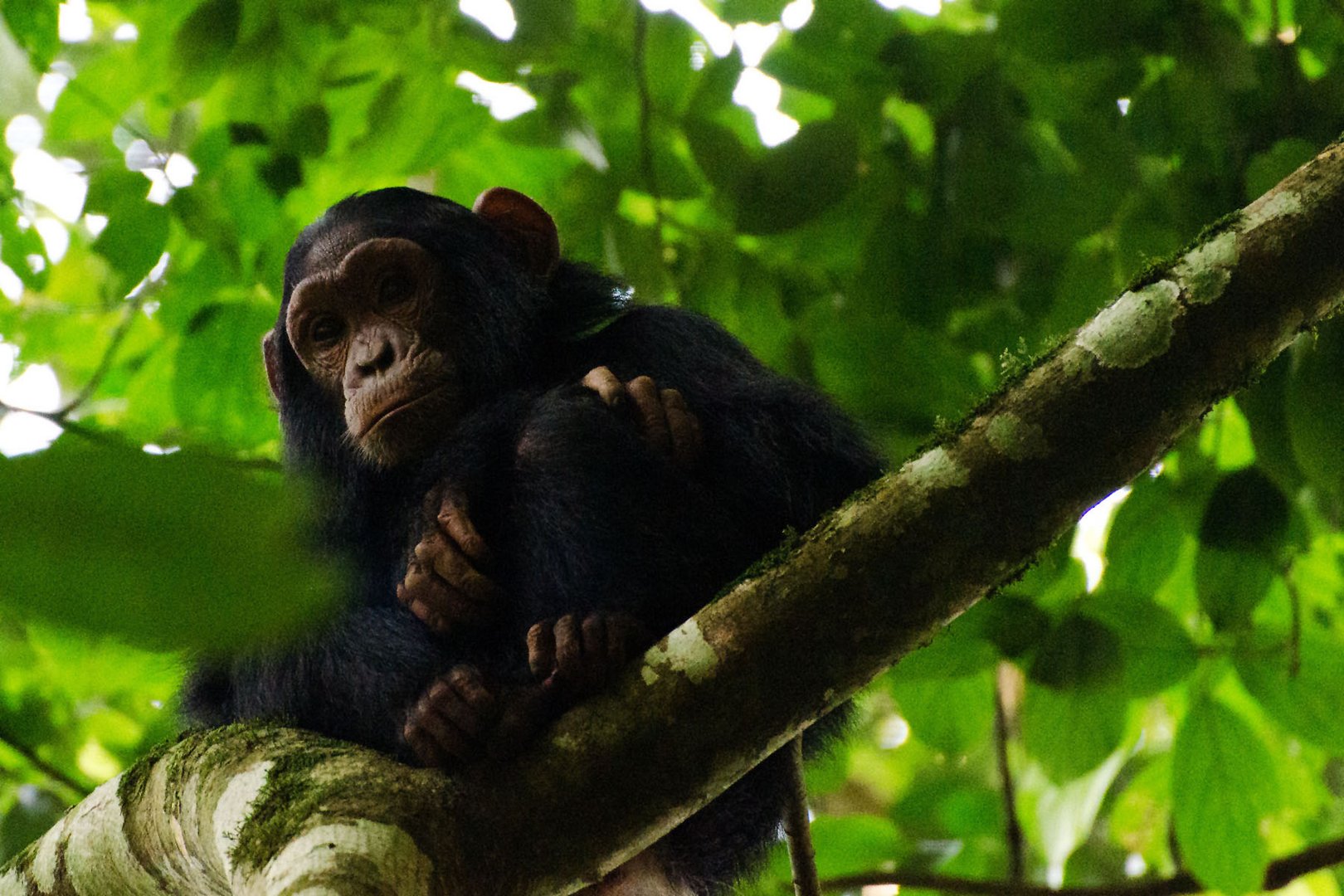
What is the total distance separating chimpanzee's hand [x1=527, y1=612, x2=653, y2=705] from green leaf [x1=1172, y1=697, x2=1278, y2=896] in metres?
2.05

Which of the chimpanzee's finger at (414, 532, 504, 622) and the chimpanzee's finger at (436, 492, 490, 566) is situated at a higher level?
the chimpanzee's finger at (436, 492, 490, 566)

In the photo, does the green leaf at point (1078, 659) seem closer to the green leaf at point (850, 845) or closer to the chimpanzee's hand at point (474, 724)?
the green leaf at point (850, 845)

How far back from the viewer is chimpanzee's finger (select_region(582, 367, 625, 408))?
8.87ft

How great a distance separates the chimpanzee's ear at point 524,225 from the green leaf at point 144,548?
134 inches

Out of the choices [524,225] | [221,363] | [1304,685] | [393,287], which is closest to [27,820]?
[221,363]

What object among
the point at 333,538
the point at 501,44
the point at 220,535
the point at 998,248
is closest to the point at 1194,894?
the point at 998,248

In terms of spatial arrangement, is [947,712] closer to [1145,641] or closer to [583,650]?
[1145,641]

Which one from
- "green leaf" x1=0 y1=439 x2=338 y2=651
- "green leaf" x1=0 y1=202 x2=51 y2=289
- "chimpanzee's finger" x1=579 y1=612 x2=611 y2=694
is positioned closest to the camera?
"green leaf" x1=0 y1=439 x2=338 y2=651

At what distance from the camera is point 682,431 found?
2.72m

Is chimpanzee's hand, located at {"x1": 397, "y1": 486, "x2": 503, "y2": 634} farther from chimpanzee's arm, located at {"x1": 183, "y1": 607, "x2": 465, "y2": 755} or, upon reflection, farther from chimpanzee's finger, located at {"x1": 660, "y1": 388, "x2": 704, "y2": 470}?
chimpanzee's finger, located at {"x1": 660, "y1": 388, "x2": 704, "y2": 470}

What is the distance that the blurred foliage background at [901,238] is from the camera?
354 cm

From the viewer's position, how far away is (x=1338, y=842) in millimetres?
4023

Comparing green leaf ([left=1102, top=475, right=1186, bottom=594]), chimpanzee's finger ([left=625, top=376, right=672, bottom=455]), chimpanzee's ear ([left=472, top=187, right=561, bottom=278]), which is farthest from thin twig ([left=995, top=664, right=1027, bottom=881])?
chimpanzee's finger ([left=625, top=376, right=672, bottom=455])

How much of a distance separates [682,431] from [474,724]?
0.84m
